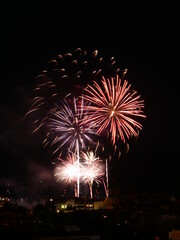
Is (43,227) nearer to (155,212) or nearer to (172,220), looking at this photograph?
(172,220)

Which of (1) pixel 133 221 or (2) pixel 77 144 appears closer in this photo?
(2) pixel 77 144

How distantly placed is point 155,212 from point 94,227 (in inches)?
845

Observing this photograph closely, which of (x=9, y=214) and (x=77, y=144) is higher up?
(x=77, y=144)

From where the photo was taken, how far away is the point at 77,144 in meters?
46.1

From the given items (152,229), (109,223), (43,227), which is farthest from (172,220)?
(43,227)

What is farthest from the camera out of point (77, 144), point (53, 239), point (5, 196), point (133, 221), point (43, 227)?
point (5, 196)

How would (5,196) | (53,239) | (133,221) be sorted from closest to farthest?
(53,239) < (133,221) < (5,196)

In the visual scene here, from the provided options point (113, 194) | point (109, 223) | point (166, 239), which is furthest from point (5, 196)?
point (166, 239)

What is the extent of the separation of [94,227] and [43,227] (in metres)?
6.39

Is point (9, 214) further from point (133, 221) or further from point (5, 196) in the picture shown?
point (5, 196)

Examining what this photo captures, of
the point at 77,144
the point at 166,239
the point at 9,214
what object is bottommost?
the point at 166,239

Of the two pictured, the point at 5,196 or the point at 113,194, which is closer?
the point at 113,194

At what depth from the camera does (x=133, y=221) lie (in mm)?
66625

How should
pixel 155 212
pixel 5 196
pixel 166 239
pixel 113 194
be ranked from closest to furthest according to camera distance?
pixel 166 239 → pixel 155 212 → pixel 113 194 → pixel 5 196
